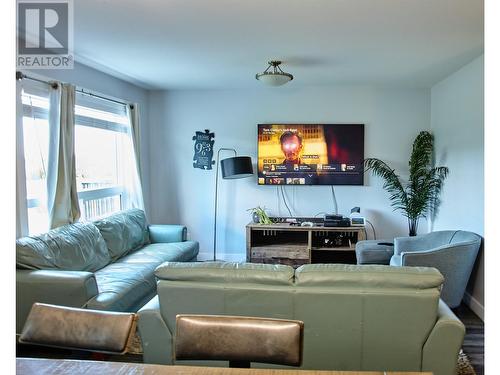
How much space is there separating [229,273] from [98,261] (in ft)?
6.75

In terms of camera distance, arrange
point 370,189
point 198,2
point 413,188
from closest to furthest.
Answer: point 198,2
point 413,188
point 370,189

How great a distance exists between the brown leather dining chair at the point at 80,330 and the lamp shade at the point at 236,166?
153 inches

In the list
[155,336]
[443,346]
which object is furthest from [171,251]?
[443,346]

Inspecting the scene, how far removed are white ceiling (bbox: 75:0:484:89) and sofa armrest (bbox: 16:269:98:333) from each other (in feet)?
6.13

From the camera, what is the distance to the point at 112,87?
4816 millimetres

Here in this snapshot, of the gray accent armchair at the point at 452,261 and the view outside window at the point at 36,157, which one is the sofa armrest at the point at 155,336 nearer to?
the view outside window at the point at 36,157

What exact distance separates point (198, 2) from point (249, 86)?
9.46 ft

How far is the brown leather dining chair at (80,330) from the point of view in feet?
4.42

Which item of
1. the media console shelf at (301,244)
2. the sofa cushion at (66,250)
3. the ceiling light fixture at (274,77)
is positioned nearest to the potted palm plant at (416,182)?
the media console shelf at (301,244)

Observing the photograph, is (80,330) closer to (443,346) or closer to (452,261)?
(443,346)

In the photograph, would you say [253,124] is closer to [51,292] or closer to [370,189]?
[370,189]

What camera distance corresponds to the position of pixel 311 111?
557 centimetres

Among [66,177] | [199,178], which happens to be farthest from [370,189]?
[66,177]
